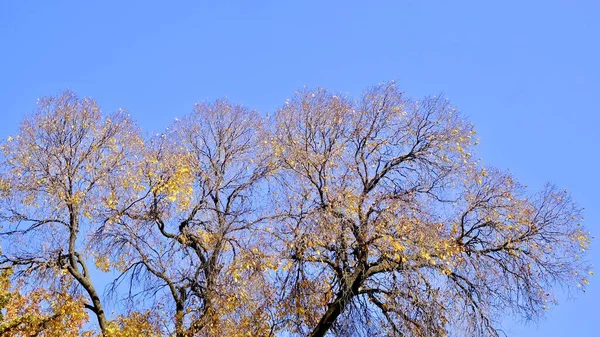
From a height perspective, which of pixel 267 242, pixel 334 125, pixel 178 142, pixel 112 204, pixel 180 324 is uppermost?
pixel 334 125

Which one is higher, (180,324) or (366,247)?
(366,247)

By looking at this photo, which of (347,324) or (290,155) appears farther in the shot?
(290,155)

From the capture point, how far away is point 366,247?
15.6 metres

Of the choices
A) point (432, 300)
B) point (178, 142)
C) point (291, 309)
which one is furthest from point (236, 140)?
point (432, 300)

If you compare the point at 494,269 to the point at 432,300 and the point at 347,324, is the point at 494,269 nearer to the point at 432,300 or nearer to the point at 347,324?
the point at 432,300

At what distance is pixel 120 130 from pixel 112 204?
331 cm

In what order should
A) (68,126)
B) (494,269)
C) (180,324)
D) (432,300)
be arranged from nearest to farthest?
(432,300) < (494,269) < (180,324) < (68,126)

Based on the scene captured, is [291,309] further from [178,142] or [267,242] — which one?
[178,142]

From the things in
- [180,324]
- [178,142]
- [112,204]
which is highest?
[178,142]

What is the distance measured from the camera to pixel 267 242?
1656cm

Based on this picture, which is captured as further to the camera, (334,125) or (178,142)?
(178,142)

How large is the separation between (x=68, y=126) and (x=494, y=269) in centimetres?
1318

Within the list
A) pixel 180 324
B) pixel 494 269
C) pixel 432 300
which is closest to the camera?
pixel 432 300

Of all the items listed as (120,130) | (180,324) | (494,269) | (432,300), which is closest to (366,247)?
(432,300)
